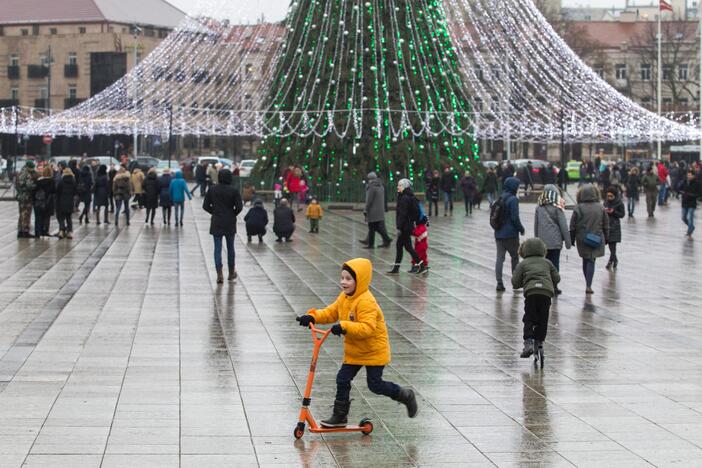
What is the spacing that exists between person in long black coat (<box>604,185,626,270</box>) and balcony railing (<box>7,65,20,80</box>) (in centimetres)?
7892

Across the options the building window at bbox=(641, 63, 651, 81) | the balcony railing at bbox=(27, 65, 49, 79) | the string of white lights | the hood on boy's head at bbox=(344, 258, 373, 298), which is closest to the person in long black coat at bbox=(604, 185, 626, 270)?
the hood on boy's head at bbox=(344, 258, 373, 298)

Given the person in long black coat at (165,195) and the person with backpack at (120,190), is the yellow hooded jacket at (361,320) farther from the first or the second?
the person in long black coat at (165,195)

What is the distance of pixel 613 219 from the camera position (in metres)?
21.0

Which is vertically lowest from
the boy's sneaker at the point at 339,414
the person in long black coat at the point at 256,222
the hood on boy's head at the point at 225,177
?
the boy's sneaker at the point at 339,414

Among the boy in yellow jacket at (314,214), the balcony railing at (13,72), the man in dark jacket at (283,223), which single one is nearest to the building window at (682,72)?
the balcony railing at (13,72)

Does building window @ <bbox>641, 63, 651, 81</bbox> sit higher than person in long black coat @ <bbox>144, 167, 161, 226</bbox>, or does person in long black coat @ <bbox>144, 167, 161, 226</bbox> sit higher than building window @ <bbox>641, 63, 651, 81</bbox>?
building window @ <bbox>641, 63, 651, 81</bbox>

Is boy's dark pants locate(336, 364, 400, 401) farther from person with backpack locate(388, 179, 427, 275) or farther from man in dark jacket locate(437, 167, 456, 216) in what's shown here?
man in dark jacket locate(437, 167, 456, 216)

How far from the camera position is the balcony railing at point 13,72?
9456 cm

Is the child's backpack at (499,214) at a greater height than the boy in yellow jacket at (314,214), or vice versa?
the child's backpack at (499,214)

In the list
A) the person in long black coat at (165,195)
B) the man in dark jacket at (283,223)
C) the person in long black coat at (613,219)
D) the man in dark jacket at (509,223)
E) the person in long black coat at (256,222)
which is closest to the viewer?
the man in dark jacket at (509,223)

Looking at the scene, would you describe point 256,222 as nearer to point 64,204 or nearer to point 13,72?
point 64,204

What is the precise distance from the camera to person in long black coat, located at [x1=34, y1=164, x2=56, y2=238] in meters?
26.1

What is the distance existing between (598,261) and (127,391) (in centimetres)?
1315

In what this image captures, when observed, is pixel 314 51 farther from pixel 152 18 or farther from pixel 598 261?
pixel 152 18
